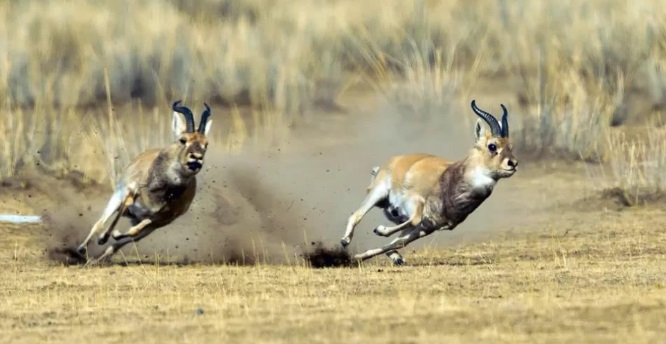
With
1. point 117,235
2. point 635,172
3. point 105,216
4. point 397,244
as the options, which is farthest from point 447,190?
point 635,172

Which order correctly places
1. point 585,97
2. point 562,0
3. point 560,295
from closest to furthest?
point 560,295
point 585,97
point 562,0

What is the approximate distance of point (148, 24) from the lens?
32.2 meters

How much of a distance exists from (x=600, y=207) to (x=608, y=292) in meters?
8.50

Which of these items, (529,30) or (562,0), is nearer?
(529,30)

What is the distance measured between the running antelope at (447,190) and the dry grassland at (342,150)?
40cm

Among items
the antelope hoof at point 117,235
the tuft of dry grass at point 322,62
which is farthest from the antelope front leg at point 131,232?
the tuft of dry grass at point 322,62

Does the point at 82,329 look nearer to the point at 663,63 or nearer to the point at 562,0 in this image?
the point at 663,63

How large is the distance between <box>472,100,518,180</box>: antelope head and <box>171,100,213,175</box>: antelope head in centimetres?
275

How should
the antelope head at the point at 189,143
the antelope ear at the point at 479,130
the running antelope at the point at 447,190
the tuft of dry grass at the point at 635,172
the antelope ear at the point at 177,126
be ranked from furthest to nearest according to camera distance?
the tuft of dry grass at the point at 635,172 < the antelope ear at the point at 177,126 < the antelope ear at the point at 479,130 < the antelope head at the point at 189,143 < the running antelope at the point at 447,190

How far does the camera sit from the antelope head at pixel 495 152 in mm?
16344

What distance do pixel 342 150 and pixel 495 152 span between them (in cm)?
806

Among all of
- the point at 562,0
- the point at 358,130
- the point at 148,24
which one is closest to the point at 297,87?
the point at 358,130

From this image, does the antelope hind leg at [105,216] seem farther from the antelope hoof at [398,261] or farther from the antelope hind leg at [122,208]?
the antelope hoof at [398,261]

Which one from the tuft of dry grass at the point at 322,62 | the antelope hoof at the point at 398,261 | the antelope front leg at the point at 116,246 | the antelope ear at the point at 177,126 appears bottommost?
the tuft of dry grass at the point at 322,62
